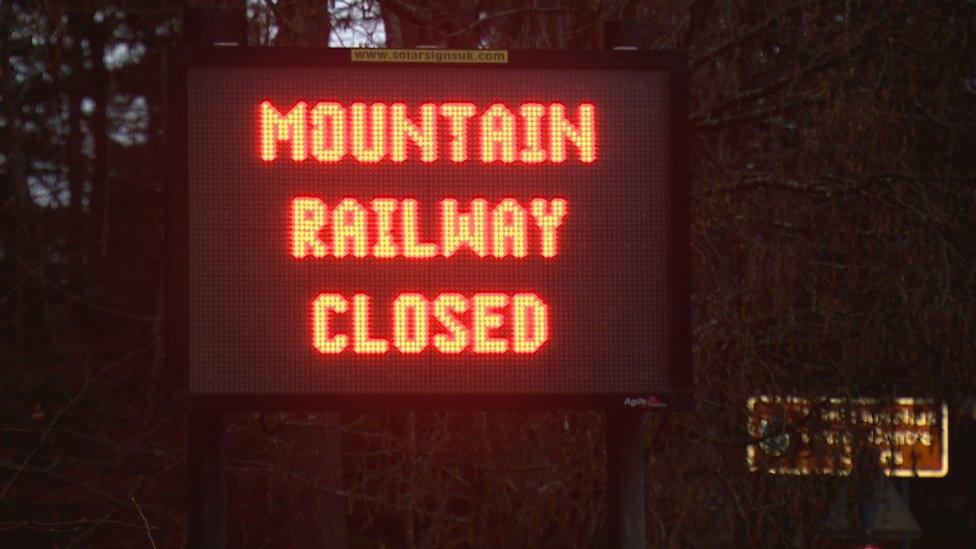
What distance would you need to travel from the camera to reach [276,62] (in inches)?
205

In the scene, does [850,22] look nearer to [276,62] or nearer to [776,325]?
[776,325]

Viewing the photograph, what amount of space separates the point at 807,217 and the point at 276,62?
4.76m

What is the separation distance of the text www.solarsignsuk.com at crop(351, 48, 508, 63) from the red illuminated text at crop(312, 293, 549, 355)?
34.6 inches

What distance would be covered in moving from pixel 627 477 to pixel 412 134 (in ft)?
5.30

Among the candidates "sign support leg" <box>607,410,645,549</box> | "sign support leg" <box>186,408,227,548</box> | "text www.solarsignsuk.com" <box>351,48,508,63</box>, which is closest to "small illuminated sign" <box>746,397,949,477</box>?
"sign support leg" <box>607,410,645,549</box>

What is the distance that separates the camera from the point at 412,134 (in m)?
5.20

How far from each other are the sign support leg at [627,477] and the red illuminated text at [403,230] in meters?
0.82

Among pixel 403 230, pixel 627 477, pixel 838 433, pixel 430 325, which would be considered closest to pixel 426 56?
pixel 403 230

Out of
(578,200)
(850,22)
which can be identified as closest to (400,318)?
(578,200)

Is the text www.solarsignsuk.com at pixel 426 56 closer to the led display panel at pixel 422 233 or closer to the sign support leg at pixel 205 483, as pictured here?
the led display panel at pixel 422 233

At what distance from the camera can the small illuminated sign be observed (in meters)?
8.54

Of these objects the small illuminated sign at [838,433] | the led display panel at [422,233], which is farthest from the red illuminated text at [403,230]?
the small illuminated sign at [838,433]

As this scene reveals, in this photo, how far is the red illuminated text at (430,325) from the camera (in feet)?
16.7

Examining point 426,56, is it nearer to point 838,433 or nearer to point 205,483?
point 205,483
